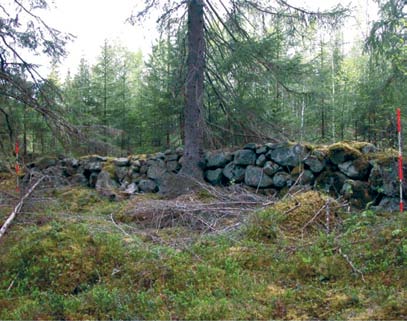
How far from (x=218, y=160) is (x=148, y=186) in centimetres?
187

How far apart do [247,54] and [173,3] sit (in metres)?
2.32

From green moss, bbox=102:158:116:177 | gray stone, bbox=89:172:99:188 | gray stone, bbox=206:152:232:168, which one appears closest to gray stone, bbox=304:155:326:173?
gray stone, bbox=206:152:232:168

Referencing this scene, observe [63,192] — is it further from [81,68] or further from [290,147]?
[81,68]

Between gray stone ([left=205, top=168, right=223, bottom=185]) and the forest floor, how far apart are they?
8.33 ft

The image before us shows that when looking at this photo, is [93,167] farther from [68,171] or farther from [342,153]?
[342,153]

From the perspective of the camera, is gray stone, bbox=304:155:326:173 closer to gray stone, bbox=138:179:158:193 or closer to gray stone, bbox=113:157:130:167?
gray stone, bbox=138:179:158:193

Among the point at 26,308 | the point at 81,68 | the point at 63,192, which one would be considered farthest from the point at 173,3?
the point at 81,68

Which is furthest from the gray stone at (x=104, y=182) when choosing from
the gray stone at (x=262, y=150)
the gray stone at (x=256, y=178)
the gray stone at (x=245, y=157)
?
the gray stone at (x=262, y=150)

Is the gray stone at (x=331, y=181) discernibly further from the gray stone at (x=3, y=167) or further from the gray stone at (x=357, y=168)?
the gray stone at (x=3, y=167)

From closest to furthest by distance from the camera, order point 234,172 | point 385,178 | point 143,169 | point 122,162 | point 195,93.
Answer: point 385,178 → point 234,172 → point 195,93 → point 143,169 → point 122,162

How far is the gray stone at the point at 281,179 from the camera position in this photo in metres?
7.50

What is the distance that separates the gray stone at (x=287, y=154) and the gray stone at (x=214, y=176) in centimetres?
132

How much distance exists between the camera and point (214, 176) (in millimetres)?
8852

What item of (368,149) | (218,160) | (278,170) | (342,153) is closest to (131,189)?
(218,160)
